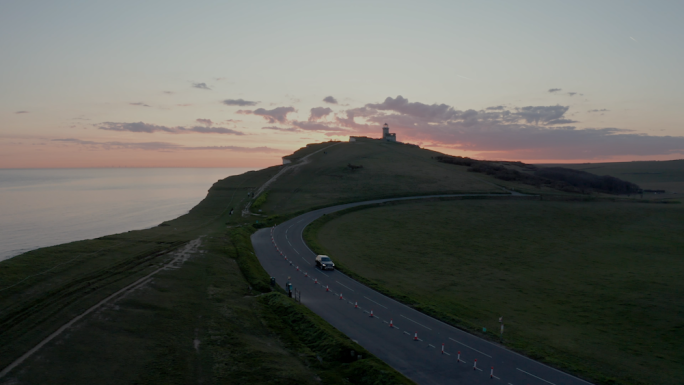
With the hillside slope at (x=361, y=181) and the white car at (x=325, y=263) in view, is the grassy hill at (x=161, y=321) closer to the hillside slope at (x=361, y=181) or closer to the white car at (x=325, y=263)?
the white car at (x=325, y=263)

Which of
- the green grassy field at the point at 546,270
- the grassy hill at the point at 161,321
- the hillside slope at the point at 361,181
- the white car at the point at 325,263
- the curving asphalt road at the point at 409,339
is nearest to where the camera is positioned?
the grassy hill at the point at 161,321

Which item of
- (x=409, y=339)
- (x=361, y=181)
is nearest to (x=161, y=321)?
(x=409, y=339)

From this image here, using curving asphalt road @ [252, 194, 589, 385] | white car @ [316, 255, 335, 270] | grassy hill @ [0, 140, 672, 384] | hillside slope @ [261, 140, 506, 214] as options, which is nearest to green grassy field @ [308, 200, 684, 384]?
curving asphalt road @ [252, 194, 589, 385]

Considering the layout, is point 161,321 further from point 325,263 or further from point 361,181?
point 361,181

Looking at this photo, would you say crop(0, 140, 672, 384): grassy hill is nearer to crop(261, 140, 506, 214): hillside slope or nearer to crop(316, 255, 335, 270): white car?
crop(316, 255, 335, 270): white car

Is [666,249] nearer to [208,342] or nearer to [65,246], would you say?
[208,342]

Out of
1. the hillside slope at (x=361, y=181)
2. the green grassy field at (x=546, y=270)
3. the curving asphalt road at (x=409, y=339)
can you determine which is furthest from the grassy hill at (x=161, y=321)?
the hillside slope at (x=361, y=181)
